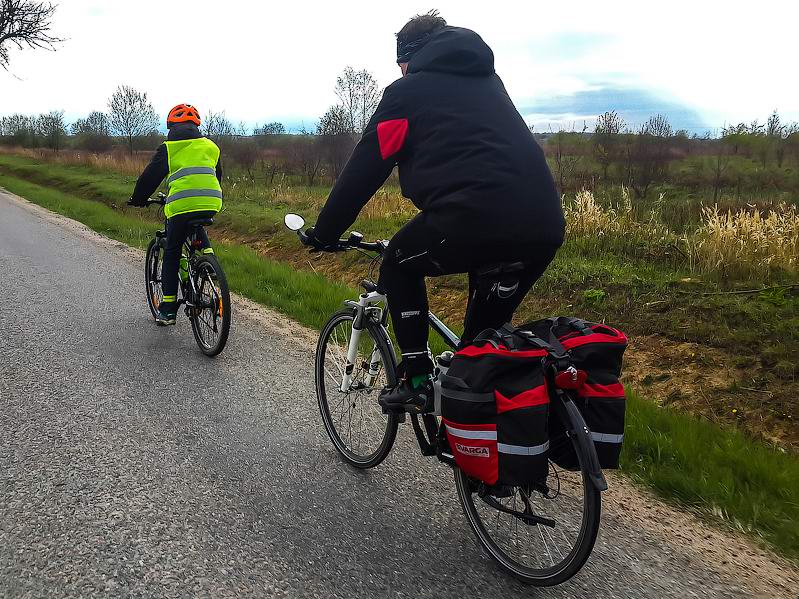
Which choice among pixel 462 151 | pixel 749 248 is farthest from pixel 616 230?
pixel 462 151

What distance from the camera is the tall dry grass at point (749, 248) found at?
5.68 meters

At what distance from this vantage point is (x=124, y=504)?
9.84 ft

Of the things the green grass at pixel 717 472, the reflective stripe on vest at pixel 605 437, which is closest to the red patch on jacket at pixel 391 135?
the reflective stripe on vest at pixel 605 437

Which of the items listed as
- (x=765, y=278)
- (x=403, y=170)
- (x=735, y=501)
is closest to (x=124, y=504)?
(x=403, y=170)

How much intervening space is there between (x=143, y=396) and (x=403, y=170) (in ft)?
9.28

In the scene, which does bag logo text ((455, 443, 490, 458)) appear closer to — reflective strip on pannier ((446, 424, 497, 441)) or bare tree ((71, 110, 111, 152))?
reflective strip on pannier ((446, 424, 497, 441))

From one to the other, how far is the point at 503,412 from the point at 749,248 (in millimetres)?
4885

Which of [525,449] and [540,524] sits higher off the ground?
[525,449]

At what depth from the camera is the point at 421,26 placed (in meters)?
2.76

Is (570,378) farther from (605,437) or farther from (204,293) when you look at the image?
(204,293)

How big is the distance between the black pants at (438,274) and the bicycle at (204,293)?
8.41ft

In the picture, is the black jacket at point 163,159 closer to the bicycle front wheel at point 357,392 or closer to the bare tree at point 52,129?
the bicycle front wheel at point 357,392

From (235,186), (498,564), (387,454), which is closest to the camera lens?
(498,564)

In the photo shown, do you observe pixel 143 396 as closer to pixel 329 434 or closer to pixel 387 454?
pixel 329 434
